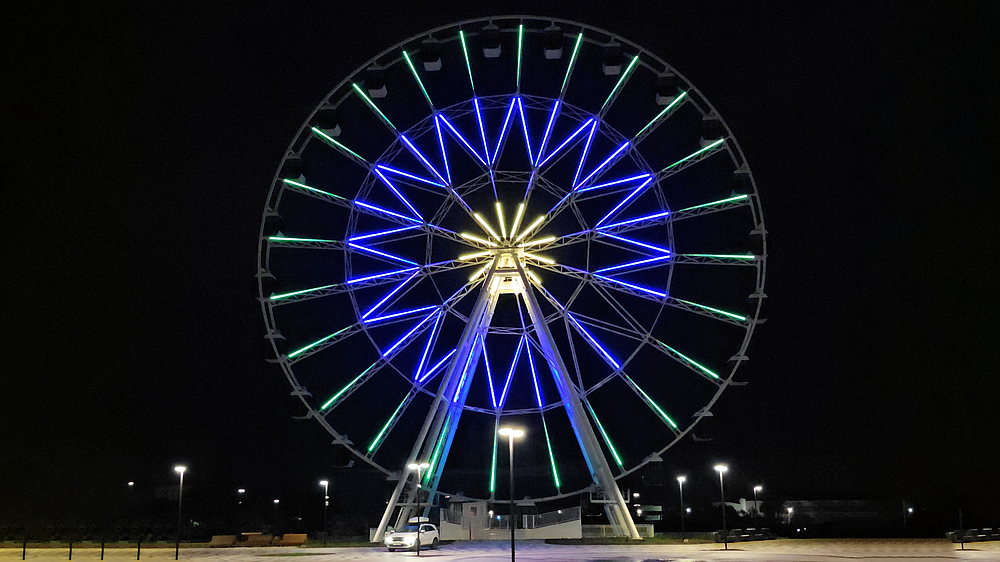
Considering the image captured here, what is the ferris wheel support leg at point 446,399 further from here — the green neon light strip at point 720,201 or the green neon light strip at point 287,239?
the green neon light strip at point 720,201

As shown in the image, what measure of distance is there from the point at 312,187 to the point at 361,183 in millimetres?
1777

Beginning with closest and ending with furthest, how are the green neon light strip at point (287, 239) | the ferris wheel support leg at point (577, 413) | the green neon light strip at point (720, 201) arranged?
the green neon light strip at point (720, 201) < the green neon light strip at point (287, 239) < the ferris wheel support leg at point (577, 413)

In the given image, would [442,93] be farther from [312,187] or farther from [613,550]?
[613,550]

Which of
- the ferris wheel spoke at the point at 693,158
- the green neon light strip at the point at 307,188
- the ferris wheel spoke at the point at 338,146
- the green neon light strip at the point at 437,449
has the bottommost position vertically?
the green neon light strip at the point at 437,449

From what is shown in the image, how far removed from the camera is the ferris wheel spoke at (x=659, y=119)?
30531mm

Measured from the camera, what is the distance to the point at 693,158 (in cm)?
3050

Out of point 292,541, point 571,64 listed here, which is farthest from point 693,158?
point 292,541

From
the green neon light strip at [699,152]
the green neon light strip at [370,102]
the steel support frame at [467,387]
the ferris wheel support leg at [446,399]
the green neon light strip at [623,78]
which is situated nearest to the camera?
the green neon light strip at [699,152]

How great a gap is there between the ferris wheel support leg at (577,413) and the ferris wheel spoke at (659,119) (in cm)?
636

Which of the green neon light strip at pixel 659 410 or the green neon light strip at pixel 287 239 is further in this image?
the green neon light strip at pixel 287 239

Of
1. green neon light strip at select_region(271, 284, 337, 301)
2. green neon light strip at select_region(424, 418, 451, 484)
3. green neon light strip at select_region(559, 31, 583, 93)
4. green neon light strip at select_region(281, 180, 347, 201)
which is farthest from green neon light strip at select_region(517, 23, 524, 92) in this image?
green neon light strip at select_region(424, 418, 451, 484)

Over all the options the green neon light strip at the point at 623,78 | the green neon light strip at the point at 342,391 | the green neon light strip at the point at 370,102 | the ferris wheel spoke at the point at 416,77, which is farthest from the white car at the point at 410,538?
the green neon light strip at the point at 623,78

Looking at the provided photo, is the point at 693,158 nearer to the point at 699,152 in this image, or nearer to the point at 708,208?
the point at 699,152

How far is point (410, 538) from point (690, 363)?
1156cm
